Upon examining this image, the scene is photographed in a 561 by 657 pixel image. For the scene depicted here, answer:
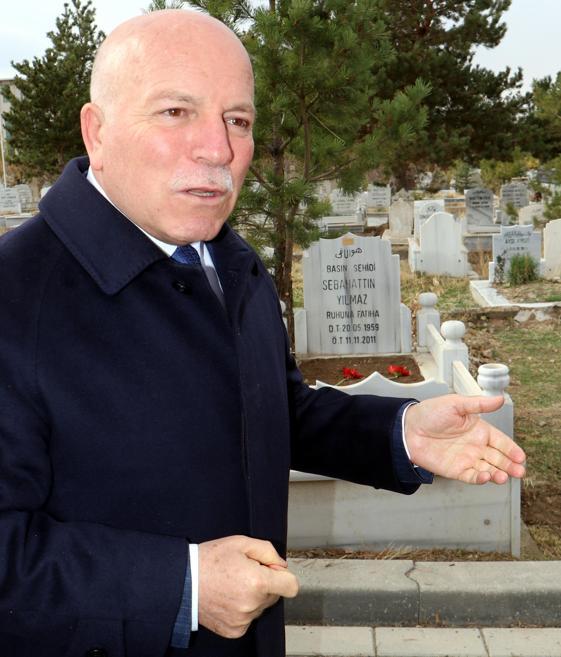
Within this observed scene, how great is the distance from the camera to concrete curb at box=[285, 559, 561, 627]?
2971 mm

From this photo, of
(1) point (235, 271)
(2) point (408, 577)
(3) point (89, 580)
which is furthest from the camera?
(2) point (408, 577)

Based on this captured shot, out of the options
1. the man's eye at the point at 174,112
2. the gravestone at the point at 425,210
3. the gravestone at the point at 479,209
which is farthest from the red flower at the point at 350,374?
the gravestone at the point at 479,209

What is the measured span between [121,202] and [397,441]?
2.29 feet

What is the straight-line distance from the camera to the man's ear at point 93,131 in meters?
1.31

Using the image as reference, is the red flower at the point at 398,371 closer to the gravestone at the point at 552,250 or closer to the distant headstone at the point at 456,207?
the gravestone at the point at 552,250

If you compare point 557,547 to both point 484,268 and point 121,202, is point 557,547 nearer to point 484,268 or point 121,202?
point 121,202

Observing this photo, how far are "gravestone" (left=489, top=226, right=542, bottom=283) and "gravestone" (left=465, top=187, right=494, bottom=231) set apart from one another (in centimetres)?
464

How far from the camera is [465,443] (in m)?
1.52

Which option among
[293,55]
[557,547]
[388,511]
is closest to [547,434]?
[557,547]

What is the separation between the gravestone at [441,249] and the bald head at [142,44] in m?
10.8

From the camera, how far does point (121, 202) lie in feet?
4.33

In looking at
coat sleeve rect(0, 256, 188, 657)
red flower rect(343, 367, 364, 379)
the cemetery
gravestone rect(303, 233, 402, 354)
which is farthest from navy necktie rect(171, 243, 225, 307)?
gravestone rect(303, 233, 402, 354)

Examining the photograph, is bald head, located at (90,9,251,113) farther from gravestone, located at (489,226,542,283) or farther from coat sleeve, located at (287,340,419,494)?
gravestone, located at (489,226,542,283)

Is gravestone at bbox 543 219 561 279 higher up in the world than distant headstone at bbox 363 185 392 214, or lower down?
lower down
